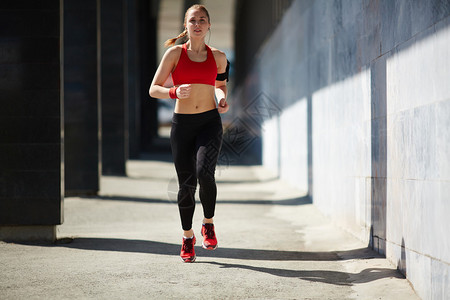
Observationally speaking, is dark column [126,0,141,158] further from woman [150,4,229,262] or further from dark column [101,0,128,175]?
woman [150,4,229,262]

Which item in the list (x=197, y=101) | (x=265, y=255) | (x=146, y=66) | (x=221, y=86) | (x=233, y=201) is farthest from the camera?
(x=146, y=66)

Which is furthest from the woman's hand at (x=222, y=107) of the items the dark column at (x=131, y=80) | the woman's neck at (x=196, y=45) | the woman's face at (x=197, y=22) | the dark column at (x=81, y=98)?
the dark column at (x=131, y=80)

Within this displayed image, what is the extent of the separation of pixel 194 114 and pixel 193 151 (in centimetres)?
31

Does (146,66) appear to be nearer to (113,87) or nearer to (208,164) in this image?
(113,87)

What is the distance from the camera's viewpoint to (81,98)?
1200 cm

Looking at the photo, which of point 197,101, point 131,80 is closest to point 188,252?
point 197,101

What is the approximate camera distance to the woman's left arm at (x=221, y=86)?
5.33 meters

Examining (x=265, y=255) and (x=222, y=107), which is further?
(x=265, y=255)

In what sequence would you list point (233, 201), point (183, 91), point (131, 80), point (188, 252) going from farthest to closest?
1. point (131, 80)
2. point (233, 201)
3. point (188, 252)
4. point (183, 91)

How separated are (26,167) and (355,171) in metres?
3.32

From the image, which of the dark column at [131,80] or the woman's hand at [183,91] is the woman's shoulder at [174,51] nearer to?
the woman's hand at [183,91]

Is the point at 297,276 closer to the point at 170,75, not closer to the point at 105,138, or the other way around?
the point at 170,75

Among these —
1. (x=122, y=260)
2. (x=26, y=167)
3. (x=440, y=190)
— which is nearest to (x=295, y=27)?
(x=26, y=167)

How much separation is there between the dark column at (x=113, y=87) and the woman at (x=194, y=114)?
12181mm
